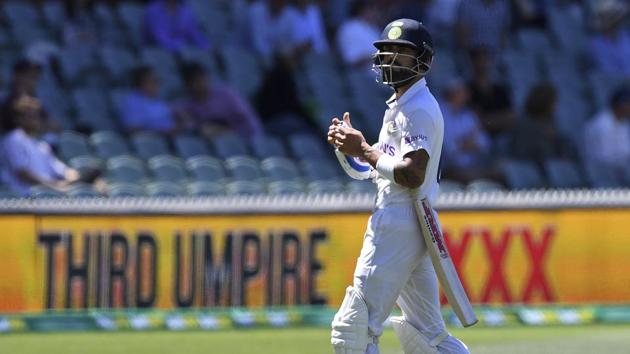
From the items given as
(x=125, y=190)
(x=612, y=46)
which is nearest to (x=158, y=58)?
(x=125, y=190)

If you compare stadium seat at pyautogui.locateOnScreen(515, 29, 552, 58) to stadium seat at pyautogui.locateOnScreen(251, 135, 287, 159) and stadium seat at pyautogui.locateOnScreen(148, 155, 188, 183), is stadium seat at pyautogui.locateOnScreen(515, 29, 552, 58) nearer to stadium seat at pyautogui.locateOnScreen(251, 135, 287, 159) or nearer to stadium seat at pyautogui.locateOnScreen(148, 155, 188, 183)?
stadium seat at pyautogui.locateOnScreen(251, 135, 287, 159)

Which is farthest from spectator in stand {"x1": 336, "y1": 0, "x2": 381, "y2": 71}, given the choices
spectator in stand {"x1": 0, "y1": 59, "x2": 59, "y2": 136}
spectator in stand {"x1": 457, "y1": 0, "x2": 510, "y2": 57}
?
spectator in stand {"x1": 0, "y1": 59, "x2": 59, "y2": 136}

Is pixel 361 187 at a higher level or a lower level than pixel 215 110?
lower

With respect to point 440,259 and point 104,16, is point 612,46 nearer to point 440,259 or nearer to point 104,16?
point 104,16

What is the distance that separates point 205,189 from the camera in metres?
12.3

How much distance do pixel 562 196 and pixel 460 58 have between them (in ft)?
15.6

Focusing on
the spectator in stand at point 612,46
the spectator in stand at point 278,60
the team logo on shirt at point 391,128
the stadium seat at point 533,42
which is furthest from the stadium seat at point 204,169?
the team logo on shirt at point 391,128

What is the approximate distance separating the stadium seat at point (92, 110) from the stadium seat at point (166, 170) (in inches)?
33.2

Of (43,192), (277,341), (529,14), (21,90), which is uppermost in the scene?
(529,14)

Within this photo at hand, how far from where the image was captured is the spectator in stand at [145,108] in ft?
43.4

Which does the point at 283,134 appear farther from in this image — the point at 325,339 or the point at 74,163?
the point at 325,339

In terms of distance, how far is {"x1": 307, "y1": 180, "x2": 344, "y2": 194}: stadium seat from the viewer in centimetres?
1290

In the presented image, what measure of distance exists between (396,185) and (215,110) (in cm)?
723

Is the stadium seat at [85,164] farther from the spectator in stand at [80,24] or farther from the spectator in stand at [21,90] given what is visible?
the spectator in stand at [80,24]
